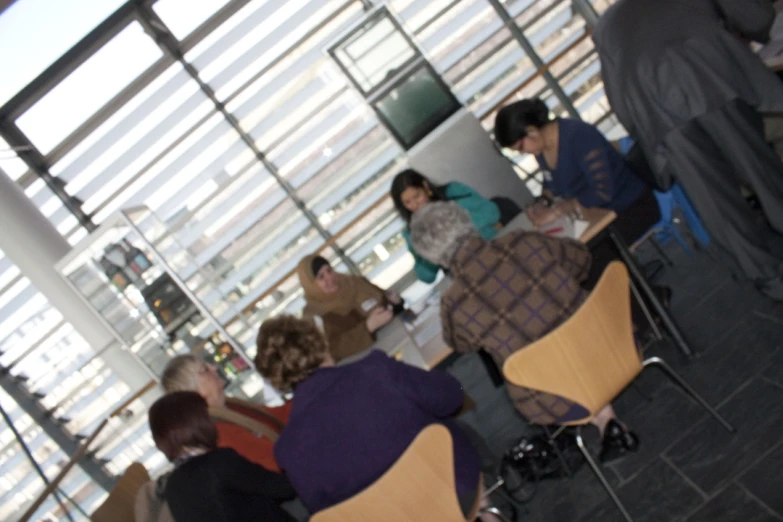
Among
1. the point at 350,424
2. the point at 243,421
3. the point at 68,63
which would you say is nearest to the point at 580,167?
the point at 350,424

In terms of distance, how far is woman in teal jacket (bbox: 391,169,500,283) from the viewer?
3.18 m

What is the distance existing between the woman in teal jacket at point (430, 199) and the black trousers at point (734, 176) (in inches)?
45.6

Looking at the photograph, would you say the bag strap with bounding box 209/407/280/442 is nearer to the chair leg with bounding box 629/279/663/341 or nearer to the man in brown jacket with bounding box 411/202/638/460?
the man in brown jacket with bounding box 411/202/638/460

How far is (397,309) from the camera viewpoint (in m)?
3.07

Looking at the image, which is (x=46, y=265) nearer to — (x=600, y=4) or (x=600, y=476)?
(x=600, y=476)

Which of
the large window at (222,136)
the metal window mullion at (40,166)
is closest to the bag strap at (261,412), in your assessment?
the large window at (222,136)

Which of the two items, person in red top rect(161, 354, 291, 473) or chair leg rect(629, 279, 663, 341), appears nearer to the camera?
person in red top rect(161, 354, 291, 473)

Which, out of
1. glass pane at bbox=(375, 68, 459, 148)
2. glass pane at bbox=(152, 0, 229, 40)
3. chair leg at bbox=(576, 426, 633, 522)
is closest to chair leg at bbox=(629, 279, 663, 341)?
chair leg at bbox=(576, 426, 633, 522)

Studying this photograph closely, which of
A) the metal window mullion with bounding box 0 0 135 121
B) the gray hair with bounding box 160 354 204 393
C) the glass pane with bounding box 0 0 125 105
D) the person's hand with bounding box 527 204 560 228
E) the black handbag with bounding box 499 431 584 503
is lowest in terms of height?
the black handbag with bounding box 499 431 584 503

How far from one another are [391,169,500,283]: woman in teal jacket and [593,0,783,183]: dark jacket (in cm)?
113

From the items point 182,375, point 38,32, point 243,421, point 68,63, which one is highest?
point 38,32

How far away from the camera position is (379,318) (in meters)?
2.93

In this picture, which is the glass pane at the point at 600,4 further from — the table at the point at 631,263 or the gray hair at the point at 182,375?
the gray hair at the point at 182,375

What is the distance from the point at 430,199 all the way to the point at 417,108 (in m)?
1.30
